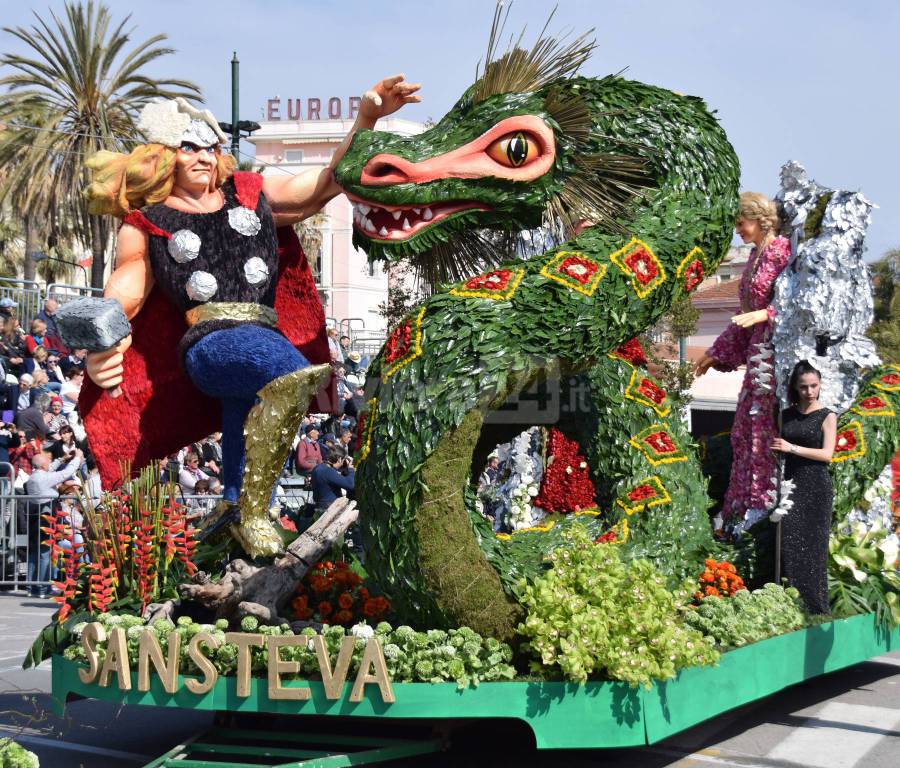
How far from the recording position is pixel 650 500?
6203 millimetres

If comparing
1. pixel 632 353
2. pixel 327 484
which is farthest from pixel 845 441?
pixel 327 484

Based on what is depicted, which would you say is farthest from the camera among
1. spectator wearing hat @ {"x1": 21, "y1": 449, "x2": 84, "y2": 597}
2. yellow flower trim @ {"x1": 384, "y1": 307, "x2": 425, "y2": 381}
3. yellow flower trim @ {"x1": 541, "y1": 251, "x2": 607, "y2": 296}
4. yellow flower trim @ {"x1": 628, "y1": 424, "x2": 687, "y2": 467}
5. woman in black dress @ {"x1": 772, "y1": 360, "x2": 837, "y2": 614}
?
spectator wearing hat @ {"x1": 21, "y1": 449, "x2": 84, "y2": 597}

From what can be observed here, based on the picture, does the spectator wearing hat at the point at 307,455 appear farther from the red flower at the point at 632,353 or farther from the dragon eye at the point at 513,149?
the dragon eye at the point at 513,149

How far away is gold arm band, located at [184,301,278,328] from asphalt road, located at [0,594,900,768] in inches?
79.8

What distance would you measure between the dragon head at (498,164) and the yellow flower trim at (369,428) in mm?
761

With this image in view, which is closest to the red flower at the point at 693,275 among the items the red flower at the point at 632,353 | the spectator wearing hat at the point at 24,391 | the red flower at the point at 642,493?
the red flower at the point at 642,493

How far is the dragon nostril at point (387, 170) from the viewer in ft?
18.2

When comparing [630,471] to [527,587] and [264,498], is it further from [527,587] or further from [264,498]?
[264,498]

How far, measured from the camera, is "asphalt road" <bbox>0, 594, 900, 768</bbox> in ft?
19.3

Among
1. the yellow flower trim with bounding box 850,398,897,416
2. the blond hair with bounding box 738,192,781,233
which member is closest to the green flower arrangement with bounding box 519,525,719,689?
the yellow flower trim with bounding box 850,398,897,416

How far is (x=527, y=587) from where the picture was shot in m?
5.20

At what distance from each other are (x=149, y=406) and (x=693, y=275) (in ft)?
9.71

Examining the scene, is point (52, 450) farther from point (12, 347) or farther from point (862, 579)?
point (862, 579)

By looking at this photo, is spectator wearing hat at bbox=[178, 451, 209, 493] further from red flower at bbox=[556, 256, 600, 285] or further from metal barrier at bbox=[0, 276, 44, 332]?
red flower at bbox=[556, 256, 600, 285]
